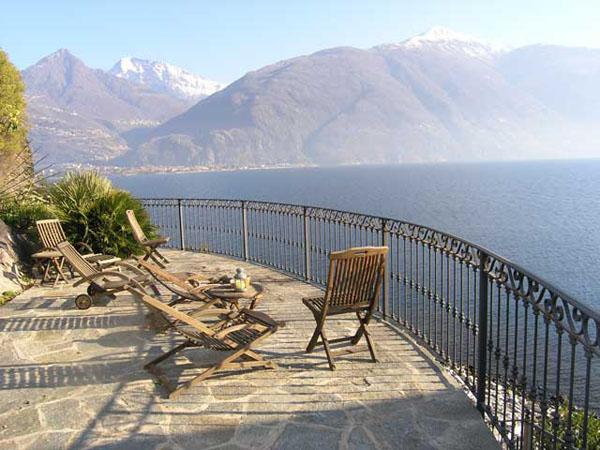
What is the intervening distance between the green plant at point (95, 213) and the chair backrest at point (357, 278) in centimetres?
680

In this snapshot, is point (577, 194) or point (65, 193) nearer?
point (65, 193)

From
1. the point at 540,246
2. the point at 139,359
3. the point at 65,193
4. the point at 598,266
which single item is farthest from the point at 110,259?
the point at 540,246

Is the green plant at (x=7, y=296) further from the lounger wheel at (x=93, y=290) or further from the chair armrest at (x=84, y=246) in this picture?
the chair armrest at (x=84, y=246)

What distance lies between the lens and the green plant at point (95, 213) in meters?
10.5

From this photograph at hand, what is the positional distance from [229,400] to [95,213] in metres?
7.36

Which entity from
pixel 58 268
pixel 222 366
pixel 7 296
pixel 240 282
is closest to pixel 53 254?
pixel 58 268

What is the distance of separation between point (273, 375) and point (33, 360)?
257 cm

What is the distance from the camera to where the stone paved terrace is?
3.90 metres

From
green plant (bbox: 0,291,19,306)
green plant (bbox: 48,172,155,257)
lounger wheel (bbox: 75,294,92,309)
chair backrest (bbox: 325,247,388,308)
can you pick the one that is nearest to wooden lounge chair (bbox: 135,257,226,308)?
lounger wheel (bbox: 75,294,92,309)

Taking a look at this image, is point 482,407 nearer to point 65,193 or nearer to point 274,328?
point 274,328

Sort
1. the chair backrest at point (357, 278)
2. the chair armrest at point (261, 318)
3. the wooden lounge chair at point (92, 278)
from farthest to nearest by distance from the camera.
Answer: the wooden lounge chair at point (92, 278) → the chair armrest at point (261, 318) → the chair backrest at point (357, 278)

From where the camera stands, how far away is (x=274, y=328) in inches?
193

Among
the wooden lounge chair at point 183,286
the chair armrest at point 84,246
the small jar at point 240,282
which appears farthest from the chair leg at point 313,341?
the chair armrest at point 84,246

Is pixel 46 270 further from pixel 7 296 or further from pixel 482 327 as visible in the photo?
pixel 482 327
